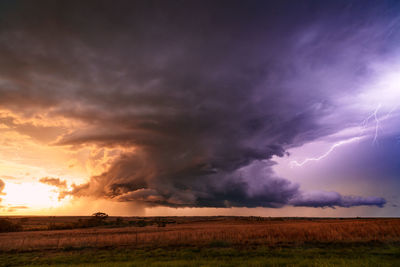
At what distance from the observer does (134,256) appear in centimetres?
3042

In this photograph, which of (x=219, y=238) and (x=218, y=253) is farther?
(x=219, y=238)

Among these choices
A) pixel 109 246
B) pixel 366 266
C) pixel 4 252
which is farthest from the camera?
pixel 109 246

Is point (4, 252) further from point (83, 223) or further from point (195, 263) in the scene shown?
point (83, 223)

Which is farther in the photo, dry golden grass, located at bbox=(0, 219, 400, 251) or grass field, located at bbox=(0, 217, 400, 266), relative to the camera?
dry golden grass, located at bbox=(0, 219, 400, 251)

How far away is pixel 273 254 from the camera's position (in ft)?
95.7

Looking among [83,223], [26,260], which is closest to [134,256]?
[26,260]

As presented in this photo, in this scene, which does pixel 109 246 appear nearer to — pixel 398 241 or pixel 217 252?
pixel 217 252

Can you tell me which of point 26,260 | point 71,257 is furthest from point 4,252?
point 71,257

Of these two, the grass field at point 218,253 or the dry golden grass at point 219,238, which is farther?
the dry golden grass at point 219,238

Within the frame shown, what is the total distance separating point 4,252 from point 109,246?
15246 millimetres

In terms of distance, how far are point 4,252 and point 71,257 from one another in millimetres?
15211

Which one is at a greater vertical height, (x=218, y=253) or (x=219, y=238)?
(x=218, y=253)

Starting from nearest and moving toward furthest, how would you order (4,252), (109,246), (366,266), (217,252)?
(366,266), (217,252), (4,252), (109,246)

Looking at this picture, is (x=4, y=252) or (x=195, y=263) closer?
(x=195, y=263)
